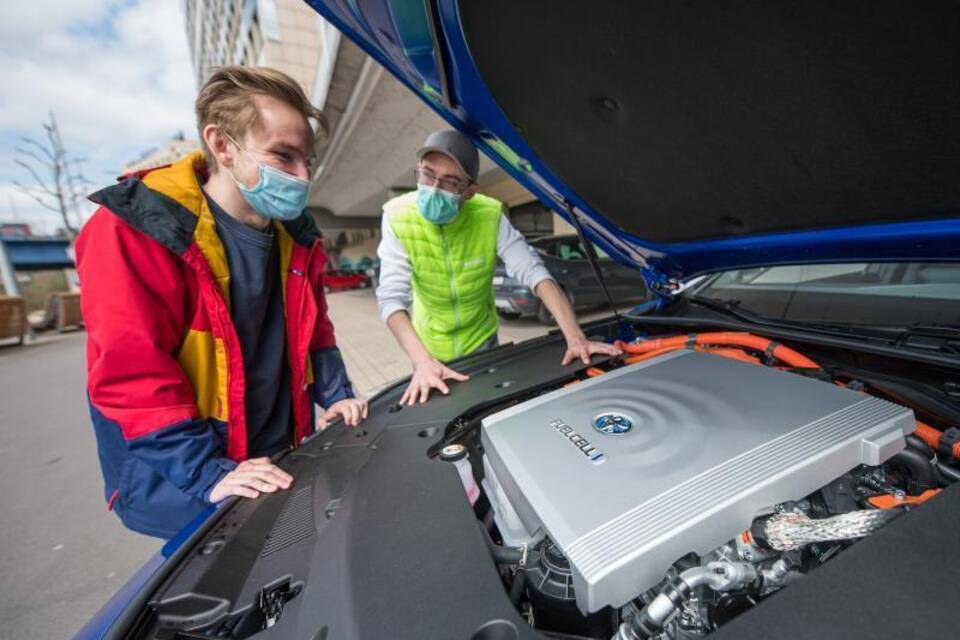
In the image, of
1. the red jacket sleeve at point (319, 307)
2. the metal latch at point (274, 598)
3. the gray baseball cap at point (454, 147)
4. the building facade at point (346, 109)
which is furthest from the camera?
the building facade at point (346, 109)

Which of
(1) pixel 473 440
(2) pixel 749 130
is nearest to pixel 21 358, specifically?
(1) pixel 473 440

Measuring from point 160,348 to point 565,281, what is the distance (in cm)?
535

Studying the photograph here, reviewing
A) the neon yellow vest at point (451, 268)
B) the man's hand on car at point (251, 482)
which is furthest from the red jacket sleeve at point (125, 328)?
the neon yellow vest at point (451, 268)

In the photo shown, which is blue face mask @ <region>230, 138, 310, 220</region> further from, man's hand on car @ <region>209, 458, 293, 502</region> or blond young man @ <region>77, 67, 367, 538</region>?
man's hand on car @ <region>209, 458, 293, 502</region>

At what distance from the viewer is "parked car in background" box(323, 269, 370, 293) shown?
18109mm

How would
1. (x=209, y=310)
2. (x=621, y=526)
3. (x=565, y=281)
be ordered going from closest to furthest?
(x=621, y=526)
(x=209, y=310)
(x=565, y=281)

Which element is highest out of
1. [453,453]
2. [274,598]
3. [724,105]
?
[724,105]

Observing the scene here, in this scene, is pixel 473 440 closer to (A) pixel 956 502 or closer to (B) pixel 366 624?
(B) pixel 366 624

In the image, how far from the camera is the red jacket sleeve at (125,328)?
869mm

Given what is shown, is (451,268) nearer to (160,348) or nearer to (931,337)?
(160,348)

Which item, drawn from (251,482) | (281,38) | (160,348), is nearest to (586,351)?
(251,482)

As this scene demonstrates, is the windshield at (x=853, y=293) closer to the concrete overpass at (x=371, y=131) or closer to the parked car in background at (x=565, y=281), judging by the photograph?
the concrete overpass at (x=371, y=131)

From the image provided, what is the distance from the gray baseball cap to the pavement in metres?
2.34

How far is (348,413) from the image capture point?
1.21 meters
